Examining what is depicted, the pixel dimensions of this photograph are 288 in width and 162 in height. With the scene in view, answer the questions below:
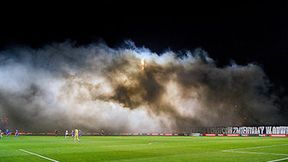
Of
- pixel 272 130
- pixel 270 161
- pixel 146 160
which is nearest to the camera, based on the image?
pixel 270 161

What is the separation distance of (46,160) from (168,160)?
25.6 feet

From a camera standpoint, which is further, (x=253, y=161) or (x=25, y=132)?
(x=25, y=132)

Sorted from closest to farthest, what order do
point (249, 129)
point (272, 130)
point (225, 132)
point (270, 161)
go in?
point (270, 161) → point (272, 130) → point (249, 129) → point (225, 132)

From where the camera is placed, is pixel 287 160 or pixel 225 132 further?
pixel 225 132

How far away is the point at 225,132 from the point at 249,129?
914 centimetres

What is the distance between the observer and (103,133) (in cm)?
12094

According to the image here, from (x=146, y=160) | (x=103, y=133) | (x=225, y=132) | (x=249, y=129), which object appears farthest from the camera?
(x=103, y=133)

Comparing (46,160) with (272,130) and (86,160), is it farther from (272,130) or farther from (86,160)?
(272,130)

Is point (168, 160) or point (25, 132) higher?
point (168, 160)

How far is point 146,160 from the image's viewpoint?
21.2 m

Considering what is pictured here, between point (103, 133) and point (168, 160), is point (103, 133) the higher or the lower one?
the lower one

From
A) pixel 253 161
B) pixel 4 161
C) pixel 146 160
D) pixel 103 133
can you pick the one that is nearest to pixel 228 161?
pixel 253 161

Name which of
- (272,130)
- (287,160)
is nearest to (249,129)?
(272,130)

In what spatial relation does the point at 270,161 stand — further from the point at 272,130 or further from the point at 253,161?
the point at 272,130
